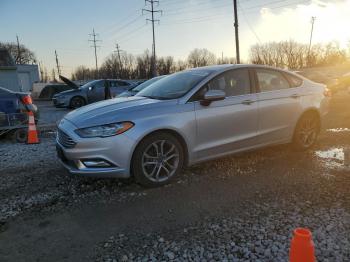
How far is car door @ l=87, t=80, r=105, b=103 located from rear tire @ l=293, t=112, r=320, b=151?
12.8m

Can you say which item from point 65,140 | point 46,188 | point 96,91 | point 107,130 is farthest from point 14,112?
point 96,91

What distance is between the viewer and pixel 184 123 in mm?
4586

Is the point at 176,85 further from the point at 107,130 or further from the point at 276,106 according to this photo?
the point at 276,106

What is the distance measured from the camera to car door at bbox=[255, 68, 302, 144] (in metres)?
5.45

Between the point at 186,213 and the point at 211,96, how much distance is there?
1675 millimetres

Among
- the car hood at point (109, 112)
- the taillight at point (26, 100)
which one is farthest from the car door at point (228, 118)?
the taillight at point (26, 100)

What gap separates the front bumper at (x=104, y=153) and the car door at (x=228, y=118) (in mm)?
1043

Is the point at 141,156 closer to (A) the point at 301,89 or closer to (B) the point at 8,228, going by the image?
(B) the point at 8,228

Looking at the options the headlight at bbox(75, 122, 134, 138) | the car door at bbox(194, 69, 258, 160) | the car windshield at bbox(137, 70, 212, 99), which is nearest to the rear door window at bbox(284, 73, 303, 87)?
the car door at bbox(194, 69, 258, 160)

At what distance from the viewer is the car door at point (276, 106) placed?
17.9ft

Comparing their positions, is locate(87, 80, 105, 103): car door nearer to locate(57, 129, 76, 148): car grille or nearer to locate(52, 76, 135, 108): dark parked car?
locate(52, 76, 135, 108): dark parked car

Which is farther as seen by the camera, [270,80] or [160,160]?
[270,80]

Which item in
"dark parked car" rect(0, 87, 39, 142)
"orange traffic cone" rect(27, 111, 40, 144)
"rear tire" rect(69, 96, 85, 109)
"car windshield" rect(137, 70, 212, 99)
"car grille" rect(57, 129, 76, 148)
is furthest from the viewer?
"rear tire" rect(69, 96, 85, 109)

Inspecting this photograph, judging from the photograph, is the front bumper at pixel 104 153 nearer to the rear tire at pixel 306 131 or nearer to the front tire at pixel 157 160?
the front tire at pixel 157 160
